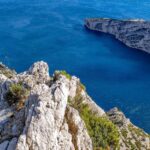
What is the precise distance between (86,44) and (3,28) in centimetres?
3141

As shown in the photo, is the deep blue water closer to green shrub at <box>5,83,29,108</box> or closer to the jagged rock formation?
the jagged rock formation

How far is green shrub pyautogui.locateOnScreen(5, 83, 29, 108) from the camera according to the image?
5472cm

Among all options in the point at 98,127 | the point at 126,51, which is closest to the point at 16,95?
the point at 98,127

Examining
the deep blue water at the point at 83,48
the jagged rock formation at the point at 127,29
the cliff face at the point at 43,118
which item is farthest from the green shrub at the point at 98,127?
the jagged rock formation at the point at 127,29

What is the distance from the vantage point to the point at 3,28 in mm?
165500

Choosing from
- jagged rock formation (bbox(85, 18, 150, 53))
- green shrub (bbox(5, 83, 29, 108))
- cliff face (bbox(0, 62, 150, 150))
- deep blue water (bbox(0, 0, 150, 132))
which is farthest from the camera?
jagged rock formation (bbox(85, 18, 150, 53))

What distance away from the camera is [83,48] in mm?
155625

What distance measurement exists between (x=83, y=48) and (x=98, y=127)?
311 ft

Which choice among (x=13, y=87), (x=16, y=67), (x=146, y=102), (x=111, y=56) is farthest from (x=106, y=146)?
(x=111, y=56)

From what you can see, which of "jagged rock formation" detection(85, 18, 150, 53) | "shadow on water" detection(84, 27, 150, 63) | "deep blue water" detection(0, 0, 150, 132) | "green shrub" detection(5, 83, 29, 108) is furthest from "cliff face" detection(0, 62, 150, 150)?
"jagged rock formation" detection(85, 18, 150, 53)

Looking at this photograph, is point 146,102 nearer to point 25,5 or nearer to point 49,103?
point 49,103

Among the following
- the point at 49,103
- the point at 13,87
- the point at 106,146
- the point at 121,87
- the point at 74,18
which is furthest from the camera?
the point at 74,18

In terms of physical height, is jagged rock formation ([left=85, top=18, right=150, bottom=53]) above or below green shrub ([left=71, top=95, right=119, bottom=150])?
above

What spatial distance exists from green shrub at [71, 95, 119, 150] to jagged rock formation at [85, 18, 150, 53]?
9728 centimetres
